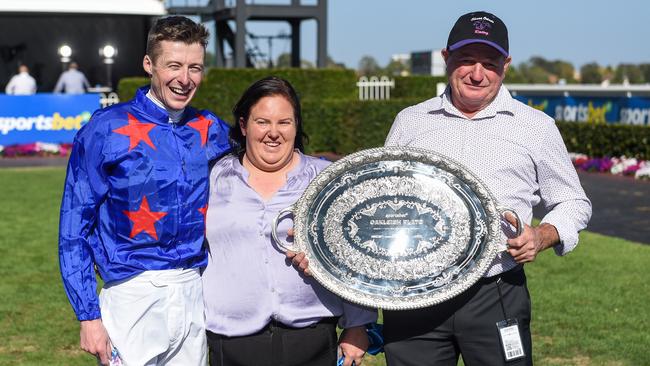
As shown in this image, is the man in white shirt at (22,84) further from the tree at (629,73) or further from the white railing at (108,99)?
the tree at (629,73)

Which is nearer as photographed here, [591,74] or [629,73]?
[629,73]

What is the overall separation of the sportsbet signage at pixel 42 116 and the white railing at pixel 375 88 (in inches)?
347

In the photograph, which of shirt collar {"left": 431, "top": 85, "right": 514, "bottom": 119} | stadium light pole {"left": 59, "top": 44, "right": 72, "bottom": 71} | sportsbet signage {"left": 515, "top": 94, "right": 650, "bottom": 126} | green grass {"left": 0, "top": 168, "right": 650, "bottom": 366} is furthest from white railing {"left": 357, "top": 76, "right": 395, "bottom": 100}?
shirt collar {"left": 431, "top": 85, "right": 514, "bottom": 119}

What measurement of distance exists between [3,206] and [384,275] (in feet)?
34.1

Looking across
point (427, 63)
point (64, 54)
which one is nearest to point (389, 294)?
point (64, 54)

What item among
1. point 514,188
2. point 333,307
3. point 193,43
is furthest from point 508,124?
point 193,43

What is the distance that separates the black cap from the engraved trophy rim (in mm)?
430

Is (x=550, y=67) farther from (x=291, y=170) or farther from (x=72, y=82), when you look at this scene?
(x=291, y=170)

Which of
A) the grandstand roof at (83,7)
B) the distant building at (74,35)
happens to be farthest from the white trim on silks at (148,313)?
the grandstand roof at (83,7)

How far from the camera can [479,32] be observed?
342cm

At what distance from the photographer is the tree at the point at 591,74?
204 ft

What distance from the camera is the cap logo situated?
3.42 m

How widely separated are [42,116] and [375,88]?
10.4m

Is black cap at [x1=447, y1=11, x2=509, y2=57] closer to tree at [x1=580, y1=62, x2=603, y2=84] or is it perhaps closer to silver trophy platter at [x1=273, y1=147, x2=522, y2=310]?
silver trophy platter at [x1=273, y1=147, x2=522, y2=310]
